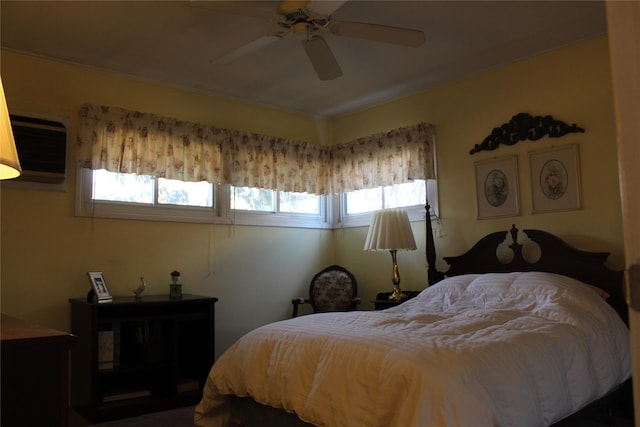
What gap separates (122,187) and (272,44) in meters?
1.62

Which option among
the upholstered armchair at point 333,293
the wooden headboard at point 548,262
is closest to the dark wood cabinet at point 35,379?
the wooden headboard at point 548,262

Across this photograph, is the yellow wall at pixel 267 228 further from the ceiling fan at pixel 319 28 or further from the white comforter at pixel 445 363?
the ceiling fan at pixel 319 28

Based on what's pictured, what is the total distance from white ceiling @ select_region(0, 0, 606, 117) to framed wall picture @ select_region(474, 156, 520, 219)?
2.54 ft

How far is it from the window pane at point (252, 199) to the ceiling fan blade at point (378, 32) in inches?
86.1

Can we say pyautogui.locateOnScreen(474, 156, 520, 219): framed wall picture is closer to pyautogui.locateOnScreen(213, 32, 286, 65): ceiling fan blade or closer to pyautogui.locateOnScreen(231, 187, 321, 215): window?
pyautogui.locateOnScreen(231, 187, 321, 215): window

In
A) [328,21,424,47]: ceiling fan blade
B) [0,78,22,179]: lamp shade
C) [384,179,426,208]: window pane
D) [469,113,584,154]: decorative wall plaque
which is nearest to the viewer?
[0,78,22,179]: lamp shade

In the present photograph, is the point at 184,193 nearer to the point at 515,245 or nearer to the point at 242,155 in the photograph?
the point at 242,155

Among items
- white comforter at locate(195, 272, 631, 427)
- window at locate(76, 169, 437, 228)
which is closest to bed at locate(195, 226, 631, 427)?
white comforter at locate(195, 272, 631, 427)

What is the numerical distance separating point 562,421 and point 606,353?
52 cm

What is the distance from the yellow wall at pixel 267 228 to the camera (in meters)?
3.39

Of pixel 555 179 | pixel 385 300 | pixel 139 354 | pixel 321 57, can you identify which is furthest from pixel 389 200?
pixel 139 354

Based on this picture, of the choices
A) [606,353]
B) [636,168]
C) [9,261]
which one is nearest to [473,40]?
[606,353]

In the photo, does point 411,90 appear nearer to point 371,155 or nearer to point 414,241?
point 371,155

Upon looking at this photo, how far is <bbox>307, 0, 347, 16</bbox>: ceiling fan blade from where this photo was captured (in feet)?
7.92
